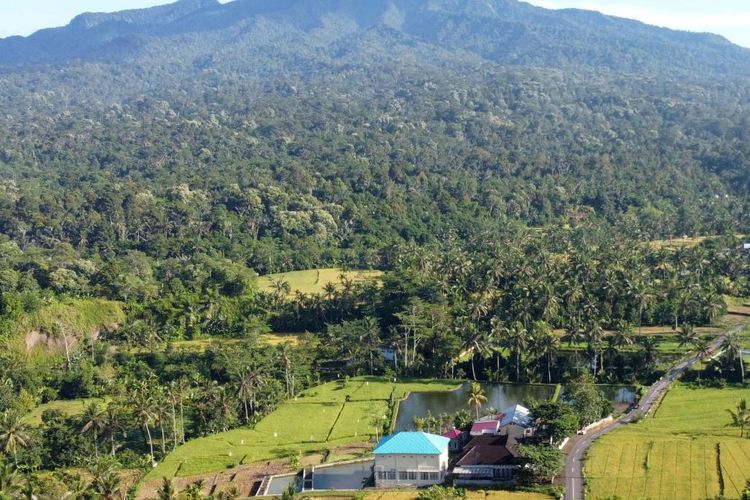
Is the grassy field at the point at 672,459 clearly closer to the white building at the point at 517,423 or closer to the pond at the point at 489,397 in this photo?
the white building at the point at 517,423

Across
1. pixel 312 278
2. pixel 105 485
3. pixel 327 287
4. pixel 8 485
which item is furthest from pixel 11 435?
pixel 312 278

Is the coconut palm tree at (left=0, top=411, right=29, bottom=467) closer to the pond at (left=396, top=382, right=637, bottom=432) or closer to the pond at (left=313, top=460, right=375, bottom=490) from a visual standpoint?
the pond at (left=313, top=460, right=375, bottom=490)

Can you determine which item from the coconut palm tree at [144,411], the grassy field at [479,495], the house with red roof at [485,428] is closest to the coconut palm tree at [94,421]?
the coconut palm tree at [144,411]

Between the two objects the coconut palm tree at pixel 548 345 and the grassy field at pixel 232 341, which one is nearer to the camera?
the coconut palm tree at pixel 548 345

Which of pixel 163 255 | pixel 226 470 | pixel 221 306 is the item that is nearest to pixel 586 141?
pixel 163 255

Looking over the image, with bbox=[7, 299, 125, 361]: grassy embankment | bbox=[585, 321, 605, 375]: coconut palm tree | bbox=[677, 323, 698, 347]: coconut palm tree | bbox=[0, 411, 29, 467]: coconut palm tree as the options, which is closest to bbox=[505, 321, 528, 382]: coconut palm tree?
bbox=[585, 321, 605, 375]: coconut palm tree

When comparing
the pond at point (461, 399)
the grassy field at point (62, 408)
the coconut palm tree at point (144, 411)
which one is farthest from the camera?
the pond at point (461, 399)
